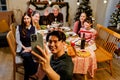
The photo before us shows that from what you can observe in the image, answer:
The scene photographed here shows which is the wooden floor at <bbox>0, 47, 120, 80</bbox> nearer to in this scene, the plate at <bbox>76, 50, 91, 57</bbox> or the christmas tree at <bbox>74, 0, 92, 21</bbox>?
the plate at <bbox>76, 50, 91, 57</bbox>

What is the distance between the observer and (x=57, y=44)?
4.85 feet

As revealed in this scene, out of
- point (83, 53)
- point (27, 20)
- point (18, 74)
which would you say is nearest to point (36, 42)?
point (83, 53)

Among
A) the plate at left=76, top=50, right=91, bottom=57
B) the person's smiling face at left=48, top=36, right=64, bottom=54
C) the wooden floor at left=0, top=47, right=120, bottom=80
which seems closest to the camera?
the person's smiling face at left=48, top=36, right=64, bottom=54

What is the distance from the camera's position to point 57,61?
1.45 m

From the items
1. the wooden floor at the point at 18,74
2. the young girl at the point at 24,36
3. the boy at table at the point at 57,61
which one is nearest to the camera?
the boy at table at the point at 57,61

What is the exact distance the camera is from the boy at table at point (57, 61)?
1062 mm

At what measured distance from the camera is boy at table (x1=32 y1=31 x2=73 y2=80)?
1.06 m

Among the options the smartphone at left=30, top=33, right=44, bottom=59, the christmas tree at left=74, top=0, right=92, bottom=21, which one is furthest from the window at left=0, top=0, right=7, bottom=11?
the smartphone at left=30, top=33, right=44, bottom=59

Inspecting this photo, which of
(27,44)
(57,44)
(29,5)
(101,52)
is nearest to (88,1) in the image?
(29,5)

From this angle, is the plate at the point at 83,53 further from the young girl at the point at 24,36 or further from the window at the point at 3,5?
the window at the point at 3,5

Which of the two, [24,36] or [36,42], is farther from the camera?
[24,36]

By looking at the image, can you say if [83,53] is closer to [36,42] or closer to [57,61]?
[57,61]

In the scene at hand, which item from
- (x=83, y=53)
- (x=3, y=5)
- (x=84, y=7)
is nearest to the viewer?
(x=83, y=53)

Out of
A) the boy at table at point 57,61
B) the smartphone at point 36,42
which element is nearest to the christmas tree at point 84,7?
the boy at table at point 57,61
